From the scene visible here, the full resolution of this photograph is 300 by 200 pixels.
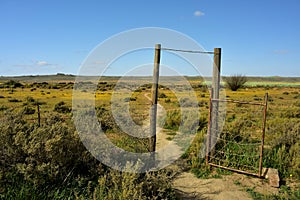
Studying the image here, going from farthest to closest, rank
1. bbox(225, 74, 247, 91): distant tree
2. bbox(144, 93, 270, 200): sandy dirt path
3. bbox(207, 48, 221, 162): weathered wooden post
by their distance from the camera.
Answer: bbox(225, 74, 247, 91): distant tree
bbox(207, 48, 221, 162): weathered wooden post
bbox(144, 93, 270, 200): sandy dirt path

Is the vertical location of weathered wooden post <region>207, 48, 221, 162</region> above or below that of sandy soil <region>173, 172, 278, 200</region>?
above

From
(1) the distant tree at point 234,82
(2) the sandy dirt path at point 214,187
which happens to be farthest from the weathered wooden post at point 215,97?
(1) the distant tree at point 234,82

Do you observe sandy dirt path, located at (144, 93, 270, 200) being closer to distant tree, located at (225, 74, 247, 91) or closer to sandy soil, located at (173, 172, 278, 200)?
sandy soil, located at (173, 172, 278, 200)

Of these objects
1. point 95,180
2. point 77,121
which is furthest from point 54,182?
point 77,121

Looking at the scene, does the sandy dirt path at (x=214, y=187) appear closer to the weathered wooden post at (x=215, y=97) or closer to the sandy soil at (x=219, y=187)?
the sandy soil at (x=219, y=187)

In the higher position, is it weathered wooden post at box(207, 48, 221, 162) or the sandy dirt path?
weathered wooden post at box(207, 48, 221, 162)

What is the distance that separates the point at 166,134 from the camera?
10.4 m

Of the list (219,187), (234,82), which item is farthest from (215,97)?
(234,82)

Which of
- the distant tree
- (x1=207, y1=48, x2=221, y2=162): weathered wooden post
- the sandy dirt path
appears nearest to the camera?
the sandy dirt path

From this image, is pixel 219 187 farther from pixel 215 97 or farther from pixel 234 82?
pixel 234 82

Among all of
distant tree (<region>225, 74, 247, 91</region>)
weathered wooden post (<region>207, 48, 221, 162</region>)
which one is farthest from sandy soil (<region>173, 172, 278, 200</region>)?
distant tree (<region>225, 74, 247, 91</region>)

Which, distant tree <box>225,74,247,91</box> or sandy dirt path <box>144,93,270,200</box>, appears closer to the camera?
sandy dirt path <box>144,93,270,200</box>

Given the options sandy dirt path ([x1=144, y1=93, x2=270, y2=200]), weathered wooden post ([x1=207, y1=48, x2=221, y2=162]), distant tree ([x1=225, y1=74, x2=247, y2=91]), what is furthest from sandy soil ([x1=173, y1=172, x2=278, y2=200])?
distant tree ([x1=225, y1=74, x2=247, y2=91])

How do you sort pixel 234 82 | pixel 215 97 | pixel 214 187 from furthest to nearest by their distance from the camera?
pixel 234 82 → pixel 215 97 → pixel 214 187
